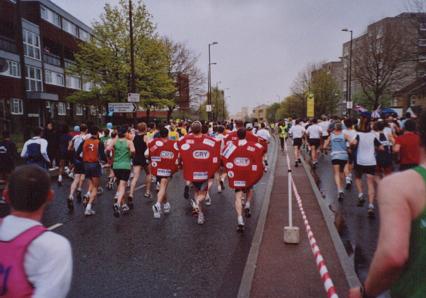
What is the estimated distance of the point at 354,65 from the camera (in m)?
43.5

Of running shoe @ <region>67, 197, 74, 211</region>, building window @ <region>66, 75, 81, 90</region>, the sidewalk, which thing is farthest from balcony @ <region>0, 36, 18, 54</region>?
the sidewalk

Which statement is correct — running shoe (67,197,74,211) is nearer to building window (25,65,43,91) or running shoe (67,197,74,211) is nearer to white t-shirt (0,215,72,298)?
white t-shirt (0,215,72,298)

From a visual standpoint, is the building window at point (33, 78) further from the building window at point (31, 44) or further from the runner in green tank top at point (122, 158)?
the runner in green tank top at point (122, 158)

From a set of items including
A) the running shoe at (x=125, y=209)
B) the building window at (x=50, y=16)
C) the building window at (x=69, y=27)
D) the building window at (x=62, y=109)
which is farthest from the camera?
the building window at (x=69, y=27)

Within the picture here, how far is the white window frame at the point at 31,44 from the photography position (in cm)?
3486

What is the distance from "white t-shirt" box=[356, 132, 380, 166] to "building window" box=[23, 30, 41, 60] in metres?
33.3

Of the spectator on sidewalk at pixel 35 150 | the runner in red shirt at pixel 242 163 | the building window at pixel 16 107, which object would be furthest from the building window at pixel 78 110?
the runner in red shirt at pixel 242 163

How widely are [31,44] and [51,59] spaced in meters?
4.76

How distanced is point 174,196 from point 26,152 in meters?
3.98

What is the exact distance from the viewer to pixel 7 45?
31344mm

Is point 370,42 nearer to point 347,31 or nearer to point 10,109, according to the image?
point 347,31

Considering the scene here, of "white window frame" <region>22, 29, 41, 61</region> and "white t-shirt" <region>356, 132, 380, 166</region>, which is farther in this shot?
"white window frame" <region>22, 29, 41, 61</region>

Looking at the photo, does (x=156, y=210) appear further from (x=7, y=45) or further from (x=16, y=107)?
(x=16, y=107)

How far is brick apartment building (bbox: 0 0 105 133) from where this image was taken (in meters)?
31.6
